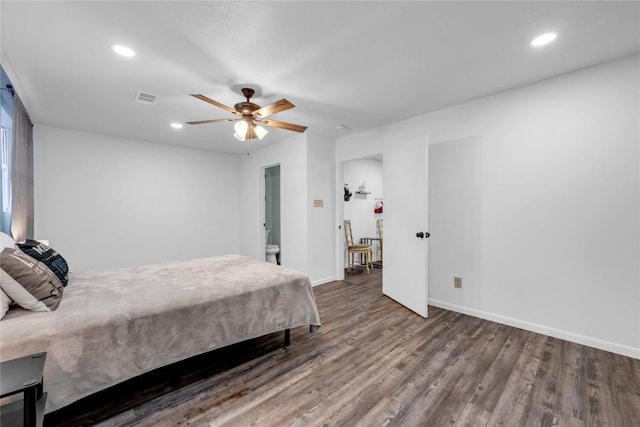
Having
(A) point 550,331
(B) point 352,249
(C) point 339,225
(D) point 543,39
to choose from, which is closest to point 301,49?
(D) point 543,39

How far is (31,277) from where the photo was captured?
1550 mm

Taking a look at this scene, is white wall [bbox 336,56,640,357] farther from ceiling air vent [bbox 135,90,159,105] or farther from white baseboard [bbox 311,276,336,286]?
ceiling air vent [bbox 135,90,159,105]

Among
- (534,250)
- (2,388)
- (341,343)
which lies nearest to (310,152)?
(341,343)

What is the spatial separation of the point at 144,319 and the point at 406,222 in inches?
113

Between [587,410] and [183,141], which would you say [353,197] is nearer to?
[183,141]

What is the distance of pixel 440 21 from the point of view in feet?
5.83

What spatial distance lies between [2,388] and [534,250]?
375 cm

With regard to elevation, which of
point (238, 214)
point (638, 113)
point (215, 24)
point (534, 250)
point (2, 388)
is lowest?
point (2, 388)

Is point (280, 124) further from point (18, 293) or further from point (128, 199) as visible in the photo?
point (128, 199)

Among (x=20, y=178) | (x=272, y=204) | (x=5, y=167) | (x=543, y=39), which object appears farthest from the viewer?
(x=272, y=204)

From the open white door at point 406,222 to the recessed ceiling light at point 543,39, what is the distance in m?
1.19

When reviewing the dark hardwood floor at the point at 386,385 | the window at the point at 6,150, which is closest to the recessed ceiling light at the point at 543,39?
the dark hardwood floor at the point at 386,385

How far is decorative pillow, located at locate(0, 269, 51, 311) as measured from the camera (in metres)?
1.46

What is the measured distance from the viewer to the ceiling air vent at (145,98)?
2.81 metres
